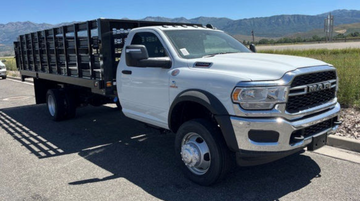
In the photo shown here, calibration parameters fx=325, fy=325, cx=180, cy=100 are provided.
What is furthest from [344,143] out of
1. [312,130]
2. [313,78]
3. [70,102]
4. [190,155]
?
[70,102]

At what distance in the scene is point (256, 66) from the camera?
3.79m

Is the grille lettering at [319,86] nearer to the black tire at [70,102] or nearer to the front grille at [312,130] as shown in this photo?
the front grille at [312,130]

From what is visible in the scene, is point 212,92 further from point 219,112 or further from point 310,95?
point 310,95

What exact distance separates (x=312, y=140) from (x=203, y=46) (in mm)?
2111

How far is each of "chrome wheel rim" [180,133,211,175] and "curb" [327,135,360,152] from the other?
258cm

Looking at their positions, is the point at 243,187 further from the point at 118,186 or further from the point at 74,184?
the point at 74,184

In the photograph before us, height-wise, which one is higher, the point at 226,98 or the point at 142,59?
the point at 142,59

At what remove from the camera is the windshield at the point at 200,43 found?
4.71 meters

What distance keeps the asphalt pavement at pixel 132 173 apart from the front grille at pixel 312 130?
2.26ft

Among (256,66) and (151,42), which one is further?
(151,42)

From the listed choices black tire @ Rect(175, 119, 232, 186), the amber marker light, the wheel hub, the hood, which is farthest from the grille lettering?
the wheel hub

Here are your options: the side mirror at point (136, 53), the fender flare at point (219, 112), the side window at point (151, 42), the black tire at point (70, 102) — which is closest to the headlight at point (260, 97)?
the fender flare at point (219, 112)

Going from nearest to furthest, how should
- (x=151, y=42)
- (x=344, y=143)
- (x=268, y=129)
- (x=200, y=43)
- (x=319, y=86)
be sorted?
(x=268, y=129)
(x=319, y=86)
(x=200, y=43)
(x=151, y=42)
(x=344, y=143)

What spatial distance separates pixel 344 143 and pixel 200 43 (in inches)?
112
